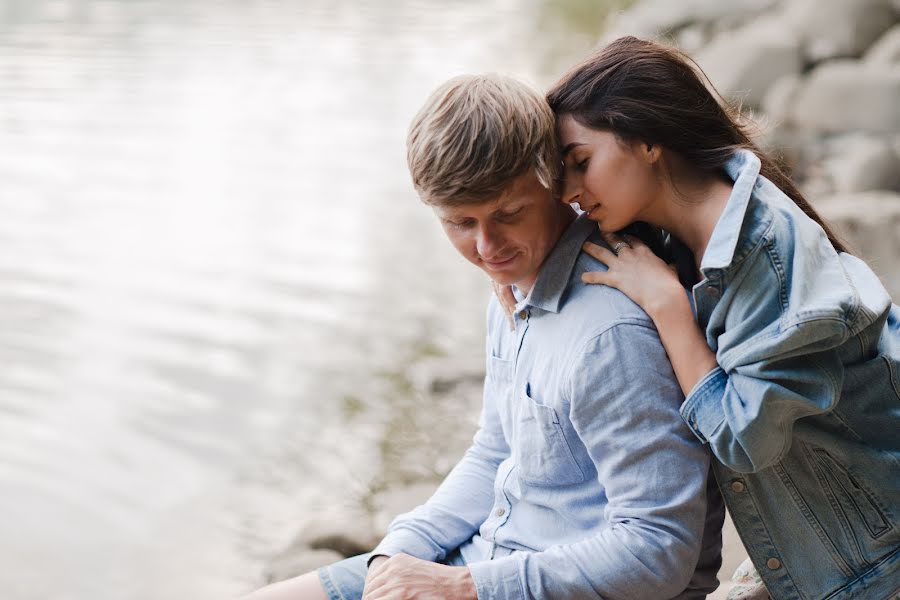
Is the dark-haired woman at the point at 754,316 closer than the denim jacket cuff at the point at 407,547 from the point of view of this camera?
Yes

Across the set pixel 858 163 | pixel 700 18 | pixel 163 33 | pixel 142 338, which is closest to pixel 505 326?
pixel 142 338

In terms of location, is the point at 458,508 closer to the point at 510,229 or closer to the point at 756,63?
the point at 510,229

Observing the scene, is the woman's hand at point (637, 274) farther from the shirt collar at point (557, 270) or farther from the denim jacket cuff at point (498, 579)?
the denim jacket cuff at point (498, 579)

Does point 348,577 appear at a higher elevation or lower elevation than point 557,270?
lower

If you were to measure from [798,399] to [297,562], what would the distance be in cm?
188

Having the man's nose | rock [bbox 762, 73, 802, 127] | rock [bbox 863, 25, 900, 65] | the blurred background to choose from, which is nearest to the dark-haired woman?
the man's nose

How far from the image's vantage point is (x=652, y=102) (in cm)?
160

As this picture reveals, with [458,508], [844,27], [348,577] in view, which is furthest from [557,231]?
[844,27]

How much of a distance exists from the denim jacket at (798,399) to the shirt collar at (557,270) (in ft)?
0.70

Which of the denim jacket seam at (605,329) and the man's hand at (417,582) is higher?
the denim jacket seam at (605,329)

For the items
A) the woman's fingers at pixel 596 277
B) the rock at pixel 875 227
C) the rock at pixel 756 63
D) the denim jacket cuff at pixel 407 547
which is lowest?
the rock at pixel 875 227

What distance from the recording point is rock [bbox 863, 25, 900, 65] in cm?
724

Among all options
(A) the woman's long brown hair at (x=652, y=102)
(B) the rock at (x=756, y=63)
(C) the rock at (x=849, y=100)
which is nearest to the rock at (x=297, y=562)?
(A) the woman's long brown hair at (x=652, y=102)

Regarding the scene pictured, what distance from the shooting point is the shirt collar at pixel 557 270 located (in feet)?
5.41
